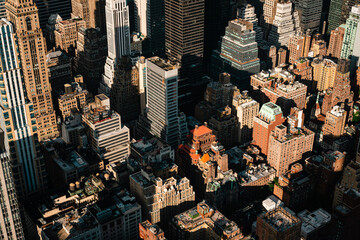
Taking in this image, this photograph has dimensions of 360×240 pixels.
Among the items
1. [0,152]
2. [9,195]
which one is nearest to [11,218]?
[9,195]

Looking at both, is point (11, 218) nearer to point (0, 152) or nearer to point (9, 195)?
point (9, 195)

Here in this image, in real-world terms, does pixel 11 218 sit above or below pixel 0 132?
below

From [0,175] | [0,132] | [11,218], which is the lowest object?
[11,218]

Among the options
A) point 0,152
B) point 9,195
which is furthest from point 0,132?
point 9,195

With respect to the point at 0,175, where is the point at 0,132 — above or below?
above

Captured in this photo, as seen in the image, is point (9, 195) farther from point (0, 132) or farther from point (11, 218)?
point (0, 132)

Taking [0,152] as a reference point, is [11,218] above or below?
below

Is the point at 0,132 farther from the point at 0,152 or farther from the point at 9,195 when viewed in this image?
the point at 9,195

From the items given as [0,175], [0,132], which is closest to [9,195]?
[0,175]
